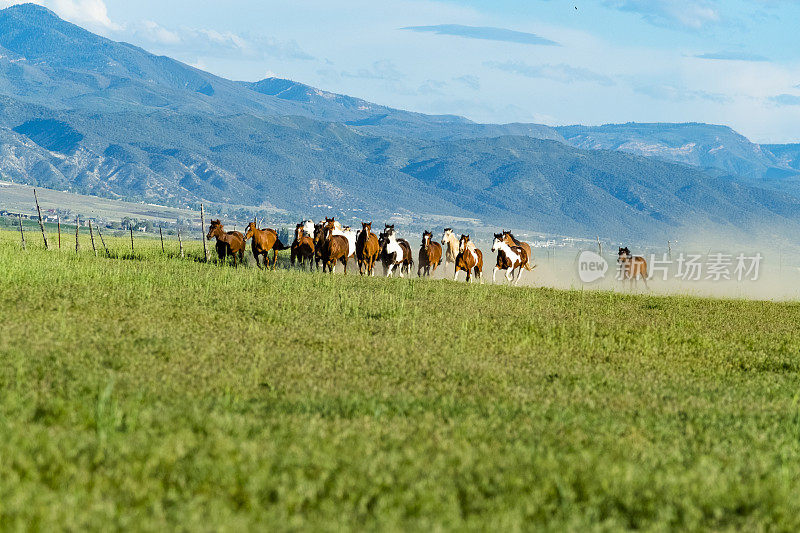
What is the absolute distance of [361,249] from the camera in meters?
38.2

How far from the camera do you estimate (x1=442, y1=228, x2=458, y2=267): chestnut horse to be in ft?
140

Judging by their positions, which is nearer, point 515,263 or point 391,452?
point 391,452

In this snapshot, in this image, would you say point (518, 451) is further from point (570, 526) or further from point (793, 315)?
point (793, 315)

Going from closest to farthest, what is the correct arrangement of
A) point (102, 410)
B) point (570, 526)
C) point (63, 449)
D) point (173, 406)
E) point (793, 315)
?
1. point (570, 526)
2. point (63, 449)
3. point (102, 410)
4. point (173, 406)
5. point (793, 315)

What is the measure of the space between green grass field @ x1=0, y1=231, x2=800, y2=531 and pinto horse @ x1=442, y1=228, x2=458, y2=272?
19.8m

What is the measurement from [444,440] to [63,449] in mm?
4031

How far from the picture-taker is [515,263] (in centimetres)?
4450

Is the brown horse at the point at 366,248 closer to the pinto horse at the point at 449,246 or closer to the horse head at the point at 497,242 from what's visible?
the pinto horse at the point at 449,246

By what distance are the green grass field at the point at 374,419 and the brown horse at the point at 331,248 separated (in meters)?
15.5

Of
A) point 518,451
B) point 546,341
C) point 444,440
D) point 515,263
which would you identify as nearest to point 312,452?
point 444,440

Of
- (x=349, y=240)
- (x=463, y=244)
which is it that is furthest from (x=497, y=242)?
(x=349, y=240)

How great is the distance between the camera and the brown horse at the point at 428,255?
41719mm

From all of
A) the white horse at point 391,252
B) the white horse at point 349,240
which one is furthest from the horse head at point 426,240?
the white horse at point 349,240

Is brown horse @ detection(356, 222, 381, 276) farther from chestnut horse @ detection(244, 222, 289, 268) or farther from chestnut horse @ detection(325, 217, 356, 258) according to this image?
chestnut horse @ detection(244, 222, 289, 268)
